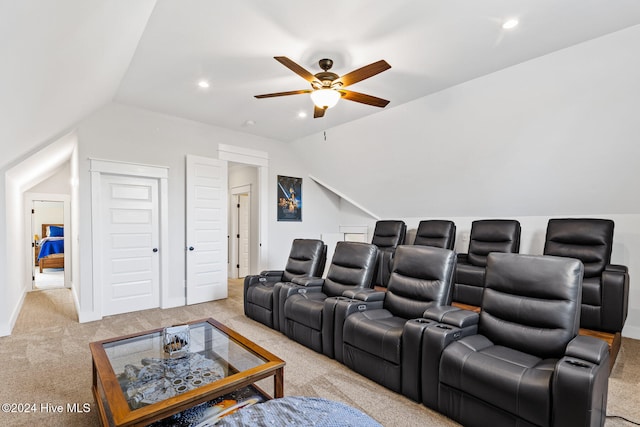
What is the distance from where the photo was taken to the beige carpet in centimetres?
215

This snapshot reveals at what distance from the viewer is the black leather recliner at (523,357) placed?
1.60 meters

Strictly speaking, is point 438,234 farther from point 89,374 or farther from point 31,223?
point 31,223

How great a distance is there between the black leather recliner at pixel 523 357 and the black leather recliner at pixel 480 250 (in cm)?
188

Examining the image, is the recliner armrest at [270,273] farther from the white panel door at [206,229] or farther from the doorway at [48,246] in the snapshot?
the doorway at [48,246]

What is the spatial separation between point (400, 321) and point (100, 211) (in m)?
4.06

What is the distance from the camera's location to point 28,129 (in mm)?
2881

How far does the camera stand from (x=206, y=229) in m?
5.11

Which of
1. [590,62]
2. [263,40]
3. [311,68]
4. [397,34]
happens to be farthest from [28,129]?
[590,62]

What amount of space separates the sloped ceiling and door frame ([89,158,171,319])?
75cm

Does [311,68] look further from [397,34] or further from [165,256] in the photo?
[165,256]

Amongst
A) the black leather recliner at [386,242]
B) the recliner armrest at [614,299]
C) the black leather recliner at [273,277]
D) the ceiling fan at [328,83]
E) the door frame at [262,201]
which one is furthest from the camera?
→ the door frame at [262,201]

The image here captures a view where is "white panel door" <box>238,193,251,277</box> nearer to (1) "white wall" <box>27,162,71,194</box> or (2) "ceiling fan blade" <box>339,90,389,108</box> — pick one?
(1) "white wall" <box>27,162,71,194</box>

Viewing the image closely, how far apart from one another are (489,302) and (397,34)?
231 centimetres

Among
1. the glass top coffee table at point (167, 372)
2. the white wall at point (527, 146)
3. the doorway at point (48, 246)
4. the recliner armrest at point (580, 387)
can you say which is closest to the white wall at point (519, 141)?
the white wall at point (527, 146)
